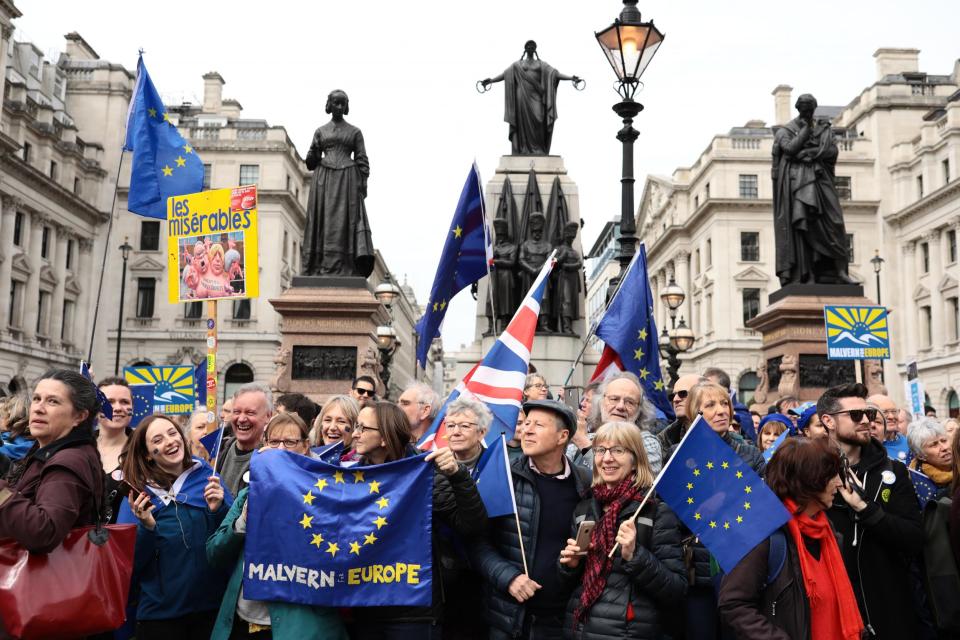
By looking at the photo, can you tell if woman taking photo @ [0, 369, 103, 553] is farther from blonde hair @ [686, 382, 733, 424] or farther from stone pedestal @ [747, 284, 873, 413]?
stone pedestal @ [747, 284, 873, 413]

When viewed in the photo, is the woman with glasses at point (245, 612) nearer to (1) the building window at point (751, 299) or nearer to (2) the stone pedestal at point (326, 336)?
(2) the stone pedestal at point (326, 336)

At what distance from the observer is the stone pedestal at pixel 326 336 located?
1395cm

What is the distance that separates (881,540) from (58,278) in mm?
51299

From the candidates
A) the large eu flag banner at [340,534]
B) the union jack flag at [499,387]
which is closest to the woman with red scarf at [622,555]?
the large eu flag banner at [340,534]

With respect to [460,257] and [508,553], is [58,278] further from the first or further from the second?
[508,553]

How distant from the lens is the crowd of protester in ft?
12.4

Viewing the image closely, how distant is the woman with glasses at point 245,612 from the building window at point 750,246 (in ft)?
187

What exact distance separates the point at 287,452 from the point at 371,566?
0.74 meters

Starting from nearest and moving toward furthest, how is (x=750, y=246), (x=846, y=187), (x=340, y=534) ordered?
(x=340, y=534)
(x=846, y=187)
(x=750, y=246)

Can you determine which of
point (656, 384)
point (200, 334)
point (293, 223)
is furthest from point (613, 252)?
point (656, 384)

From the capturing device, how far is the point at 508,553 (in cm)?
447

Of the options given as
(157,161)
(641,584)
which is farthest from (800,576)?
(157,161)

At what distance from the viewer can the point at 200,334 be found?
51469 millimetres

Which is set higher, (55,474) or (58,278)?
(58,278)
